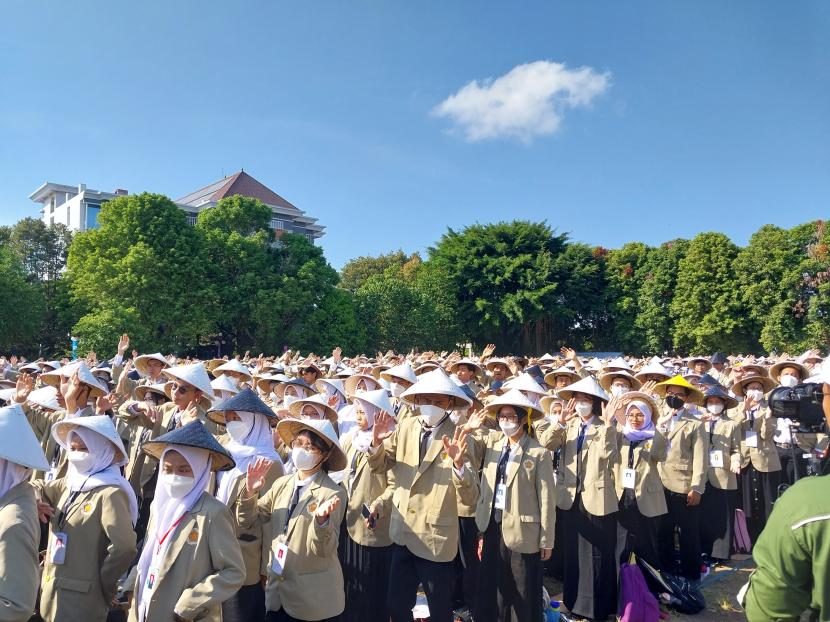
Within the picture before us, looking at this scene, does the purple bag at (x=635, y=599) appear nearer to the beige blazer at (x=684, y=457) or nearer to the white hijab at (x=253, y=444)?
the beige blazer at (x=684, y=457)

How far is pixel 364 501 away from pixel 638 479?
271 cm

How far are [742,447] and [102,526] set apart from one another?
7450 mm

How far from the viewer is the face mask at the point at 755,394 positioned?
8273 millimetres

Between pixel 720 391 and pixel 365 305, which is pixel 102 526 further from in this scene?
pixel 365 305

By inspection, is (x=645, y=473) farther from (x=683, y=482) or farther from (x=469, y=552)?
(x=469, y=552)

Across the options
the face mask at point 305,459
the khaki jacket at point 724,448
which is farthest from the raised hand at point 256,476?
the khaki jacket at point 724,448

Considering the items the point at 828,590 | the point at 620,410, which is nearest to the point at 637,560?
the point at 620,410

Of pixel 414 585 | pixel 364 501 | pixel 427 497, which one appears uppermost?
pixel 427 497

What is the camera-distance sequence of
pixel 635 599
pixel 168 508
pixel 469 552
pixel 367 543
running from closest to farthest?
pixel 168 508 → pixel 367 543 → pixel 635 599 → pixel 469 552

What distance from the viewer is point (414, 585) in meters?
4.91

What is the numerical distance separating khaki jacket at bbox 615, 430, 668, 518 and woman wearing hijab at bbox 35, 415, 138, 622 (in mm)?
4386

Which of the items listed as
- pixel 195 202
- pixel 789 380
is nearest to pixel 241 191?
pixel 195 202

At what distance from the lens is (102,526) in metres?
3.57

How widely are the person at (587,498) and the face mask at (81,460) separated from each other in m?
3.88
